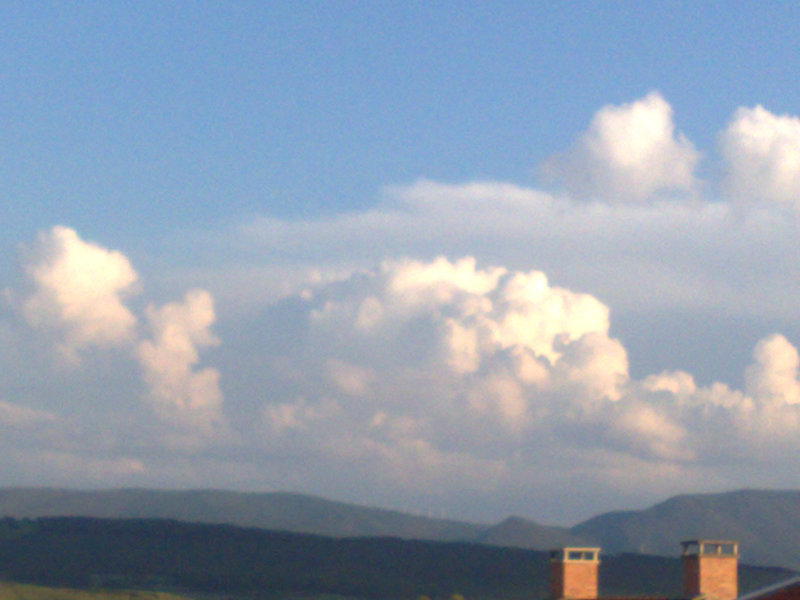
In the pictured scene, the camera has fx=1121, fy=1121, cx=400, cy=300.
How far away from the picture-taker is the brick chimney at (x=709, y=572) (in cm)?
4953

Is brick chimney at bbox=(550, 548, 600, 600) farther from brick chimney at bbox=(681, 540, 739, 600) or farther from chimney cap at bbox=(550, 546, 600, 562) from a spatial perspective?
brick chimney at bbox=(681, 540, 739, 600)

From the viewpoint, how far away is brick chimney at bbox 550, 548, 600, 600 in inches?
2034

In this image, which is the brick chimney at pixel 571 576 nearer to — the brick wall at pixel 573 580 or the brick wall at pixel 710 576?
the brick wall at pixel 573 580

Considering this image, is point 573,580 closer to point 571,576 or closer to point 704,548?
point 571,576

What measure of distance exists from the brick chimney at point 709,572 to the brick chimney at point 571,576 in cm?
438

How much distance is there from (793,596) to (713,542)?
10601 millimetres

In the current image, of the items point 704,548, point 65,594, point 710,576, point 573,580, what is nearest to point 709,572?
point 710,576

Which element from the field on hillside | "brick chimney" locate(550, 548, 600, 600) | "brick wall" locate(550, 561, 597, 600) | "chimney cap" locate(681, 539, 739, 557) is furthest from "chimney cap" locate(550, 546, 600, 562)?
the field on hillside

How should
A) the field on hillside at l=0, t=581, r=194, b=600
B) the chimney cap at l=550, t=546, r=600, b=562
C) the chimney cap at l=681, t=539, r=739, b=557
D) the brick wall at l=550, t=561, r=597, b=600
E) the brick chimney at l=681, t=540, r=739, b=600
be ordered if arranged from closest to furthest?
the brick chimney at l=681, t=540, r=739, b=600, the chimney cap at l=681, t=539, r=739, b=557, the brick wall at l=550, t=561, r=597, b=600, the chimney cap at l=550, t=546, r=600, b=562, the field on hillside at l=0, t=581, r=194, b=600

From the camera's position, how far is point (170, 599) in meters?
195

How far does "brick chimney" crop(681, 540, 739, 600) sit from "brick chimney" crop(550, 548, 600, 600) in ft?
14.4

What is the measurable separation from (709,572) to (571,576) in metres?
6.22

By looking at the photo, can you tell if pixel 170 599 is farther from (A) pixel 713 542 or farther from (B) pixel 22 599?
(A) pixel 713 542

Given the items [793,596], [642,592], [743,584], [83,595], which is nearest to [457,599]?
[642,592]
